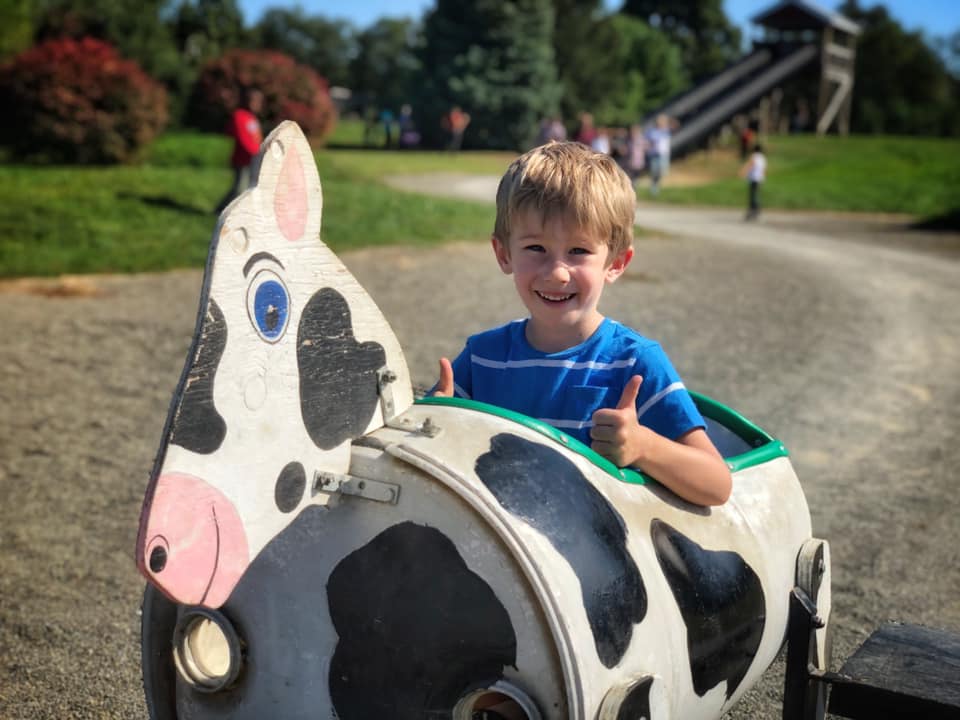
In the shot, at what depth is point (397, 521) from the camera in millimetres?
1751

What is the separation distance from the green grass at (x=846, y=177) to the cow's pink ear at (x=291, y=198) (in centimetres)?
1706

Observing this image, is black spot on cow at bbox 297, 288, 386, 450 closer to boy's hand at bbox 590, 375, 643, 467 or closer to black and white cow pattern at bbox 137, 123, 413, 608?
black and white cow pattern at bbox 137, 123, 413, 608

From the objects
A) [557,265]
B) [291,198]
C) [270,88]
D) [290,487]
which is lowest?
[290,487]

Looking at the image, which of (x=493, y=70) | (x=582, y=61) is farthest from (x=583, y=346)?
(x=582, y=61)

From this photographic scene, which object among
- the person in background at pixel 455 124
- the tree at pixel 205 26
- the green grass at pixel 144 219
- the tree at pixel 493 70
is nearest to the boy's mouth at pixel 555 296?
the green grass at pixel 144 219

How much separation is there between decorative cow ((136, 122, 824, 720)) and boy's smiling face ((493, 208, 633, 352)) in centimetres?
31

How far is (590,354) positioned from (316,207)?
2.14 feet

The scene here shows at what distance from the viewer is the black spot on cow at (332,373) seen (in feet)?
5.90

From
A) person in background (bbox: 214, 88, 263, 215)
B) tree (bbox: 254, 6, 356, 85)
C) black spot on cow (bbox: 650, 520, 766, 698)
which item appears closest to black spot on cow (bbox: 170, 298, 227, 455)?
black spot on cow (bbox: 650, 520, 766, 698)

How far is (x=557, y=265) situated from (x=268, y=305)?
0.60 m

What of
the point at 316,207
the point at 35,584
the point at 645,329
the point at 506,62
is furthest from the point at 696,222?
the point at 506,62

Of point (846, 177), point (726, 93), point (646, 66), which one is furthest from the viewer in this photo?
point (646, 66)

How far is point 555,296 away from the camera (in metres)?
2.11

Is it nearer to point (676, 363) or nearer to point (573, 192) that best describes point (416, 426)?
point (573, 192)
